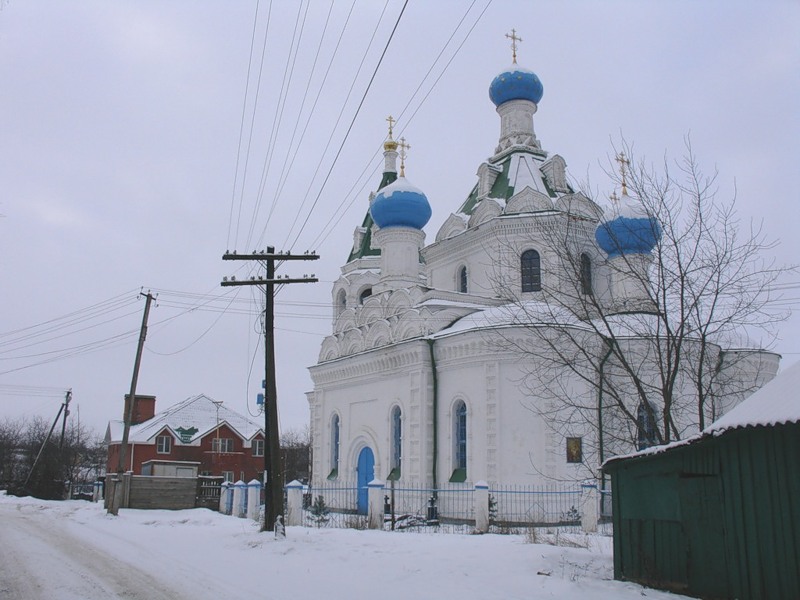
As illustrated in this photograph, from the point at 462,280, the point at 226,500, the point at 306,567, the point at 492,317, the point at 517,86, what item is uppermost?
the point at 517,86

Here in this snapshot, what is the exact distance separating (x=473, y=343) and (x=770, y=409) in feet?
43.4

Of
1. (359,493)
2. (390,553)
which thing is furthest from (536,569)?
(359,493)

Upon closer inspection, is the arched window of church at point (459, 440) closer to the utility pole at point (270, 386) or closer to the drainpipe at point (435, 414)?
the drainpipe at point (435, 414)

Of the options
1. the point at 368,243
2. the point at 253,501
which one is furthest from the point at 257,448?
the point at 253,501

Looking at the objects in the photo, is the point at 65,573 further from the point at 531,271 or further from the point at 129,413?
the point at 531,271

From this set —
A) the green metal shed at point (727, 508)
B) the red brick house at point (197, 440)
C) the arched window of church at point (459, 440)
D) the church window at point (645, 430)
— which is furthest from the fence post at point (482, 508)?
the red brick house at point (197, 440)

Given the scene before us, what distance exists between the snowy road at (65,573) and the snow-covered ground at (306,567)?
0.01 meters

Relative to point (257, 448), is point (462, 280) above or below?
above

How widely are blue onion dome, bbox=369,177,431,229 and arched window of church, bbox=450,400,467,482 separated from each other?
6.69 m

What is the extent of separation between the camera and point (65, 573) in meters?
10.3

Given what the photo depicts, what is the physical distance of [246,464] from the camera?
42344 mm

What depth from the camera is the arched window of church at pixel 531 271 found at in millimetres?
22953

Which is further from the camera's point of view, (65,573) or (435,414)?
(435,414)

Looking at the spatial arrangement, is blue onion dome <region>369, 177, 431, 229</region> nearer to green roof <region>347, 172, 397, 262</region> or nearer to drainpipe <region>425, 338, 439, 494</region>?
drainpipe <region>425, 338, 439, 494</region>
